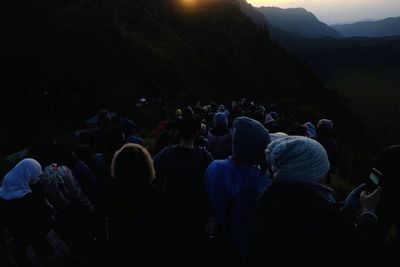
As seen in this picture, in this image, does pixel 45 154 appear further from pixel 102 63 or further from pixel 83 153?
pixel 102 63

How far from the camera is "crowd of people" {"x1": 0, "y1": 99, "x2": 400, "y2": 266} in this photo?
9.10ft

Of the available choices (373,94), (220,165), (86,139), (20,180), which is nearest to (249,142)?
(220,165)

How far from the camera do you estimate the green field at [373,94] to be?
9529 cm

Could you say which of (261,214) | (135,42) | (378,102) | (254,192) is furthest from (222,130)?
(378,102)

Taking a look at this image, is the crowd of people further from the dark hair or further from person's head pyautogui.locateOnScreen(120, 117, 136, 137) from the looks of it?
person's head pyautogui.locateOnScreen(120, 117, 136, 137)

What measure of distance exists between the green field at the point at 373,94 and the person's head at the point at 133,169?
76145 millimetres

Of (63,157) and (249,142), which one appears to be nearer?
(249,142)

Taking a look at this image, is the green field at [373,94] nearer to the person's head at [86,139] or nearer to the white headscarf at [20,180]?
the person's head at [86,139]

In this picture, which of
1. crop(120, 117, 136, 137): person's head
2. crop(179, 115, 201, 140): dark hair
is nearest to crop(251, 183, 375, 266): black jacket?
crop(179, 115, 201, 140): dark hair

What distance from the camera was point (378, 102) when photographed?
115750mm

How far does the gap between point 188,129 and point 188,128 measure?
0.05 feet

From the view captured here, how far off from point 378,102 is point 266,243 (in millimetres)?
120513

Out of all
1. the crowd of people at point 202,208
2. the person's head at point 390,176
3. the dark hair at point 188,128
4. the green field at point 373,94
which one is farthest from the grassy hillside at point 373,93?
the person's head at point 390,176

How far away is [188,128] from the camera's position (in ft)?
16.5
